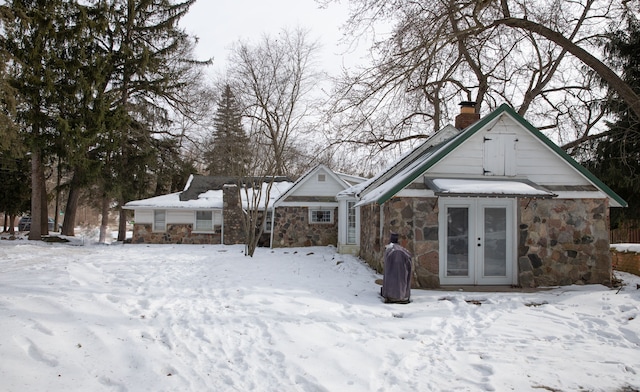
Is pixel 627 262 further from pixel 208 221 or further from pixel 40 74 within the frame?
pixel 40 74

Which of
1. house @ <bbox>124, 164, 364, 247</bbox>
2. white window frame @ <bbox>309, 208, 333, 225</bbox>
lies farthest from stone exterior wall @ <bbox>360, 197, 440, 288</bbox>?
white window frame @ <bbox>309, 208, 333, 225</bbox>

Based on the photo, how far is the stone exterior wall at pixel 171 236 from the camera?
22.7 metres

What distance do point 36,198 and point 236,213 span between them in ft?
31.9

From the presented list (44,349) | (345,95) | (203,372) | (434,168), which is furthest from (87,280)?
(434,168)

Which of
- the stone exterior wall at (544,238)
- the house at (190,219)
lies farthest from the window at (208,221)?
the stone exterior wall at (544,238)

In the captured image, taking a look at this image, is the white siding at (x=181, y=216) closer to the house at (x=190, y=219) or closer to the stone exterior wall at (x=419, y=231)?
the house at (x=190, y=219)

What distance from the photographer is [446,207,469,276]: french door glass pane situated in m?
9.88

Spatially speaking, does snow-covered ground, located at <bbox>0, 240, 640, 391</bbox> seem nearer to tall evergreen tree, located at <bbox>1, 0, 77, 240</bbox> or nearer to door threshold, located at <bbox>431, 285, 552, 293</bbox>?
door threshold, located at <bbox>431, 285, 552, 293</bbox>

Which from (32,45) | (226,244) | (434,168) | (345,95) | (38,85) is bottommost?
(226,244)

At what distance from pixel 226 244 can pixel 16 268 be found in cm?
1269

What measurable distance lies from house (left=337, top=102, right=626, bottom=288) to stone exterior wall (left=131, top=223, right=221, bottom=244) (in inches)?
598

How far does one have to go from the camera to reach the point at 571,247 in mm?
10070

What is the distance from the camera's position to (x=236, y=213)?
2258 cm

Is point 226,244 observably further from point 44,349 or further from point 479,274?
point 44,349
